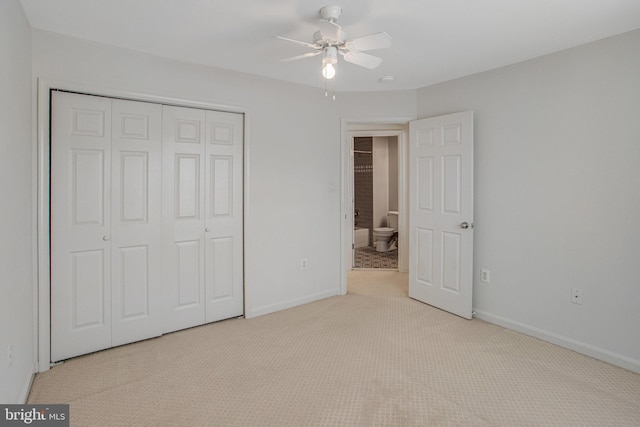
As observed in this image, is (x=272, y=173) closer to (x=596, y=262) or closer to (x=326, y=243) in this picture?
(x=326, y=243)

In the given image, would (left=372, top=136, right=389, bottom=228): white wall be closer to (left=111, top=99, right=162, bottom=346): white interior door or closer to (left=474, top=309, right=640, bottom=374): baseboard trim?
(left=474, top=309, right=640, bottom=374): baseboard trim

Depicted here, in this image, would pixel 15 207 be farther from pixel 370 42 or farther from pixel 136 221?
pixel 370 42

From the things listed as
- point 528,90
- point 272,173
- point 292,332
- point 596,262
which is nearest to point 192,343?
point 292,332

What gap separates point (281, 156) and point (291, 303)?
5.17 ft

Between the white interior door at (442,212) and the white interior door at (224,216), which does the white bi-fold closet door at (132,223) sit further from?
the white interior door at (442,212)

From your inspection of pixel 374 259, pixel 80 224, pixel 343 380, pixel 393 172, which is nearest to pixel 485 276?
pixel 343 380

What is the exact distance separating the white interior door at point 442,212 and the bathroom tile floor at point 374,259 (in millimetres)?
1720

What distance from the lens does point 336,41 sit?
2.36m

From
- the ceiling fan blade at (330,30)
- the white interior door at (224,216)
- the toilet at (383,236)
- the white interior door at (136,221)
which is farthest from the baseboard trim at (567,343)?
the toilet at (383,236)

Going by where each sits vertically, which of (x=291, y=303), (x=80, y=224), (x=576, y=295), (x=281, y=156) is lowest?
(x=291, y=303)

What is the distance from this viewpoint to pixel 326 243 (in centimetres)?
427

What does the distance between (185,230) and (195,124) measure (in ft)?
3.13

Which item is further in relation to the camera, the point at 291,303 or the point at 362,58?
the point at 291,303

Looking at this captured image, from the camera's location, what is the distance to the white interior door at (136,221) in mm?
2938
